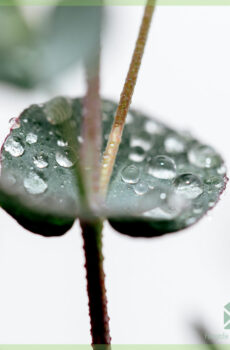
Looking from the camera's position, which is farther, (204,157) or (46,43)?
(204,157)

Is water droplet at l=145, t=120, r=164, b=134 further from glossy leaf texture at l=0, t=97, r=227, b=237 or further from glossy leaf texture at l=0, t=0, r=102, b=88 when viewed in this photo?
glossy leaf texture at l=0, t=0, r=102, b=88

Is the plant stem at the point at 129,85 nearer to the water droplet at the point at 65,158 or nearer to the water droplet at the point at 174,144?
the water droplet at the point at 65,158

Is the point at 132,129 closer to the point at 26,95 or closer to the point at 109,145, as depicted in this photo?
the point at 109,145

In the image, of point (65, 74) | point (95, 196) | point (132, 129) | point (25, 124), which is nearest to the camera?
point (65, 74)

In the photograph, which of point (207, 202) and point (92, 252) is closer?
point (92, 252)

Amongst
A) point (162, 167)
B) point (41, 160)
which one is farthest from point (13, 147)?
point (162, 167)

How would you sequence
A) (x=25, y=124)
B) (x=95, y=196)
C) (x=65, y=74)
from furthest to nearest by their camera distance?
(x=25, y=124), (x=95, y=196), (x=65, y=74)

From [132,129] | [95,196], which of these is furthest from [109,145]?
[132,129]

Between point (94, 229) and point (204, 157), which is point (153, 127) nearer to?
point (204, 157)
